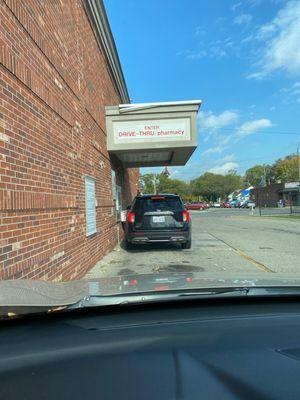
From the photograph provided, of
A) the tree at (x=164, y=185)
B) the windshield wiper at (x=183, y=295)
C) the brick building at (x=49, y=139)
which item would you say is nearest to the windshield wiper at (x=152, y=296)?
the windshield wiper at (x=183, y=295)

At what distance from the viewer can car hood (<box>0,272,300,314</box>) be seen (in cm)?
216

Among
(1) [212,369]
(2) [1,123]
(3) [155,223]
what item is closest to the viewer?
(1) [212,369]

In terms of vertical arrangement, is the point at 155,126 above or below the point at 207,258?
above

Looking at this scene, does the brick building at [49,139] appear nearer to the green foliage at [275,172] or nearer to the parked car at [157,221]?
the parked car at [157,221]

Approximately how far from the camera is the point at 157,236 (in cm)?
1300

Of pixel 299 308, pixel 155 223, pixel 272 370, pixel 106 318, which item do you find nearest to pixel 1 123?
pixel 106 318

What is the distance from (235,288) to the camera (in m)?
2.52

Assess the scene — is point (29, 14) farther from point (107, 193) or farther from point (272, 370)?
point (107, 193)

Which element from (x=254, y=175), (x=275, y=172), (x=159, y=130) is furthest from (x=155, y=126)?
(x=254, y=175)

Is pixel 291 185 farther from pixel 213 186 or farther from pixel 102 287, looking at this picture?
pixel 102 287

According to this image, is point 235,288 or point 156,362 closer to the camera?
point 156,362

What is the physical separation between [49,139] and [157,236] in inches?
263

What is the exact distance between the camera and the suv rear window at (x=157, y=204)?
1316 centimetres

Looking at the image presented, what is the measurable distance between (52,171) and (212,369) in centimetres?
548
